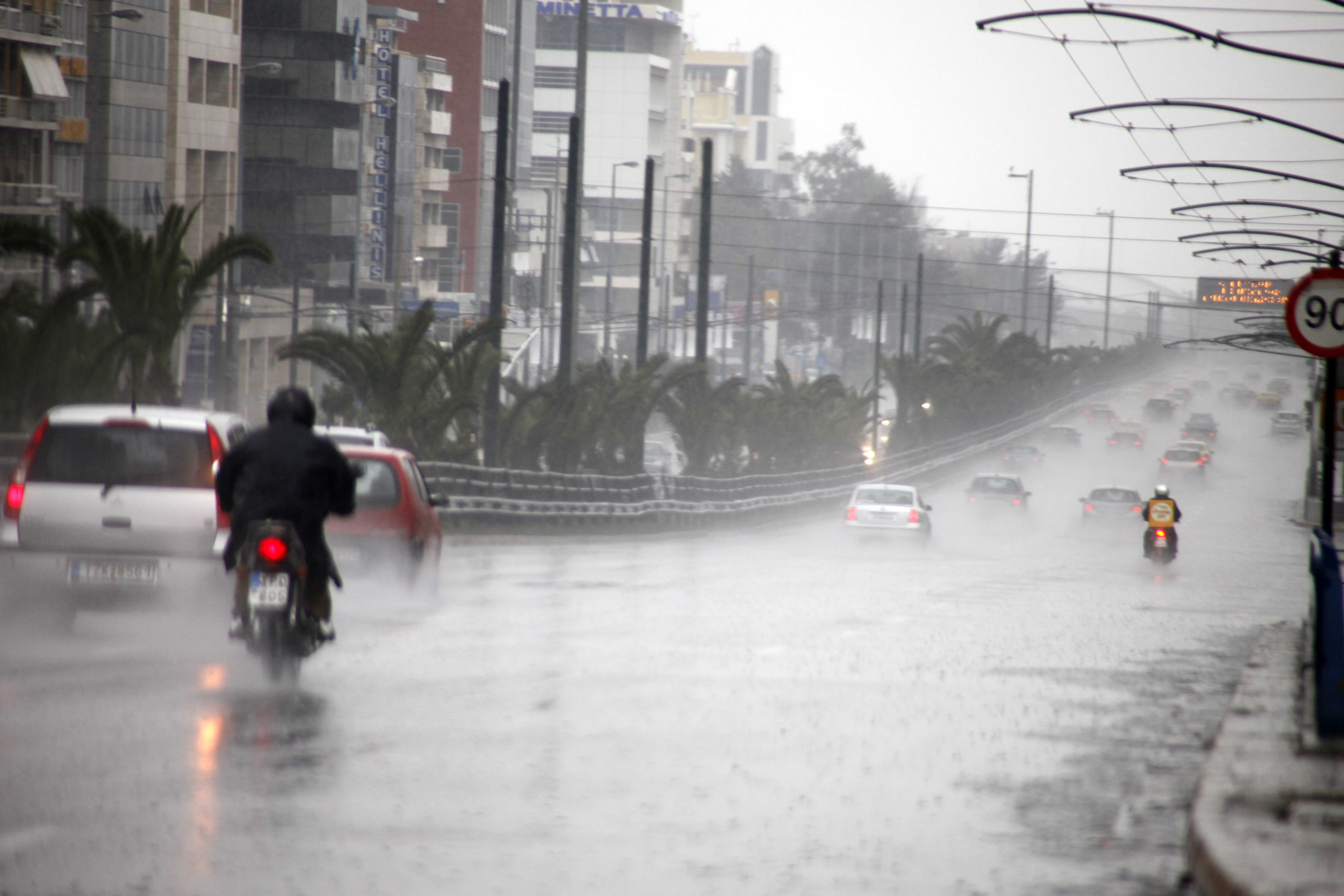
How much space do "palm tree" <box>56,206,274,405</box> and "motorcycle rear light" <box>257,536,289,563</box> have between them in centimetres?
1802

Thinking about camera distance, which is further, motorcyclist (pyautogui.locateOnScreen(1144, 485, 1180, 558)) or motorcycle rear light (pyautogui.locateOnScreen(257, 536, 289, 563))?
motorcyclist (pyautogui.locateOnScreen(1144, 485, 1180, 558))

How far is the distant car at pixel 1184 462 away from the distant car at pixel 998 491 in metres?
22.4

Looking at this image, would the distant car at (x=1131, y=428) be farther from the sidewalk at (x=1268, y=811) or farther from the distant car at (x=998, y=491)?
the sidewalk at (x=1268, y=811)

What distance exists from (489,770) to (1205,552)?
110 feet

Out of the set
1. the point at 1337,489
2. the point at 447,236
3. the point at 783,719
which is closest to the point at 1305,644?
the point at 783,719

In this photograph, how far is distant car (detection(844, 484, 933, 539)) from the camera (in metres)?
40.1

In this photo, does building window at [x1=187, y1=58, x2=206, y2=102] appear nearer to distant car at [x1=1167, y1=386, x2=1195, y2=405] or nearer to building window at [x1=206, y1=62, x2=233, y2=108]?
building window at [x1=206, y1=62, x2=233, y2=108]

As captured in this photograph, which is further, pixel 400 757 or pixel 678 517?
pixel 678 517

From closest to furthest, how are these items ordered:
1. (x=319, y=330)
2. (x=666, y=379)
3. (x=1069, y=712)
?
(x=1069, y=712)
(x=319, y=330)
(x=666, y=379)

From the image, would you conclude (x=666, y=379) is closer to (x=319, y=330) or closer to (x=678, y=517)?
(x=678, y=517)

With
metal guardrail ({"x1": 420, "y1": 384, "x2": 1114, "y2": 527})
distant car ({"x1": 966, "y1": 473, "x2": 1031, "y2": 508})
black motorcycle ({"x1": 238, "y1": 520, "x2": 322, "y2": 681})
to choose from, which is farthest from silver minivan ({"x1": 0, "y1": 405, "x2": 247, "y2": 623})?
distant car ({"x1": 966, "y1": 473, "x2": 1031, "y2": 508})

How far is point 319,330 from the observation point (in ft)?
105

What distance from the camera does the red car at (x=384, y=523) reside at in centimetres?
1562

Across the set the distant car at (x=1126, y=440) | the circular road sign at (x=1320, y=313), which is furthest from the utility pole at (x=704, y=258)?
the distant car at (x=1126, y=440)
